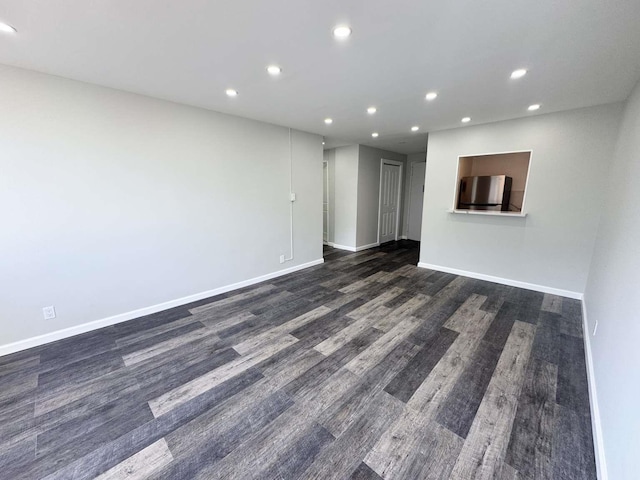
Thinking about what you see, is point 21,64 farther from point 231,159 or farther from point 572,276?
point 572,276

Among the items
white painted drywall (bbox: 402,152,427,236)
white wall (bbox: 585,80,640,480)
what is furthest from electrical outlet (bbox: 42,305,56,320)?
white painted drywall (bbox: 402,152,427,236)

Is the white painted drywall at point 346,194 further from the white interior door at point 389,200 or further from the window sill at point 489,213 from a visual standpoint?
the window sill at point 489,213

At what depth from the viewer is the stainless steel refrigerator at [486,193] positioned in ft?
13.7

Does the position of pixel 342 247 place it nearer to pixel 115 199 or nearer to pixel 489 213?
pixel 489 213

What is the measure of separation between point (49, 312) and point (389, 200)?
6502 mm

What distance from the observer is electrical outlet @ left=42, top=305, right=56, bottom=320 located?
253 centimetres

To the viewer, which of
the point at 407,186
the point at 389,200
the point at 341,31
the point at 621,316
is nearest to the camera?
the point at 621,316

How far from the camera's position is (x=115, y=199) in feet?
9.11

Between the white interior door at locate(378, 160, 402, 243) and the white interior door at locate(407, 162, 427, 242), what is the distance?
398mm

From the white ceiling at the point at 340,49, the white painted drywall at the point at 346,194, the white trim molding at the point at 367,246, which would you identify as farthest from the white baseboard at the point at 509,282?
the white ceiling at the point at 340,49

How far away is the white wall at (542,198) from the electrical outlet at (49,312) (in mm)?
5362

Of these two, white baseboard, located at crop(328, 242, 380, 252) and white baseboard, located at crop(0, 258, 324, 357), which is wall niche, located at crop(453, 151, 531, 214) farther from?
white baseboard, located at crop(0, 258, 324, 357)

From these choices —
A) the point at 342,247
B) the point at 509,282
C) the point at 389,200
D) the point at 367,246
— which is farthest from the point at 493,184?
the point at 342,247

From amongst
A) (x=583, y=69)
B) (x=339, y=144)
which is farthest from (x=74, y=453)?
(x=339, y=144)
